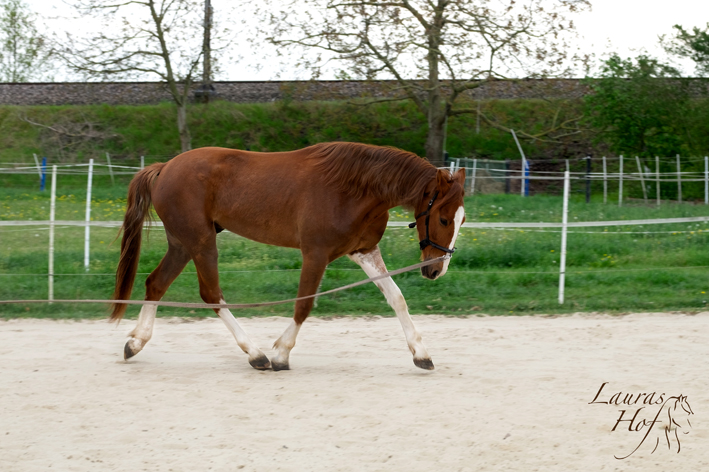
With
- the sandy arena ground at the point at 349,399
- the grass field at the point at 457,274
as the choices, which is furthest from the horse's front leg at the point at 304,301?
the grass field at the point at 457,274

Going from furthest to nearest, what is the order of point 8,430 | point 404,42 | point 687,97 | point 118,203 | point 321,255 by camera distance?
point 687,97
point 404,42
point 118,203
point 321,255
point 8,430

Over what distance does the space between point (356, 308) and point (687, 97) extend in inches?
650

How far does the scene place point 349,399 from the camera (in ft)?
12.1

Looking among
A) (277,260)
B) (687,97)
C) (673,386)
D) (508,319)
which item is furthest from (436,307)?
(687,97)

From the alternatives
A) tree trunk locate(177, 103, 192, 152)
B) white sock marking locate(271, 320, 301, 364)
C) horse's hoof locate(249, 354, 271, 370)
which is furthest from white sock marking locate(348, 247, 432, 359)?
tree trunk locate(177, 103, 192, 152)

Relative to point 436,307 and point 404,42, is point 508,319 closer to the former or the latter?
point 436,307

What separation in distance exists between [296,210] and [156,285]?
46.9 inches

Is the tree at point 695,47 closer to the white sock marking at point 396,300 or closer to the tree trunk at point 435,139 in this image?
the tree trunk at point 435,139

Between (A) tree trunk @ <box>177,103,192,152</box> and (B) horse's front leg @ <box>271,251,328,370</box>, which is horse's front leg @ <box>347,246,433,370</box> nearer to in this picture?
(B) horse's front leg @ <box>271,251,328,370</box>

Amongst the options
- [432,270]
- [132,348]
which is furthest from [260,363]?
[432,270]

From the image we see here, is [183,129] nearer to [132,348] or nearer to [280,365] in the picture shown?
[132,348]

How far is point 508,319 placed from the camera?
6.30m

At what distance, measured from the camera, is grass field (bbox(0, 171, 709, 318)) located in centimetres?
677

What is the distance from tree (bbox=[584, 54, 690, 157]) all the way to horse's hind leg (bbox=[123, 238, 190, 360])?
16.8 meters
